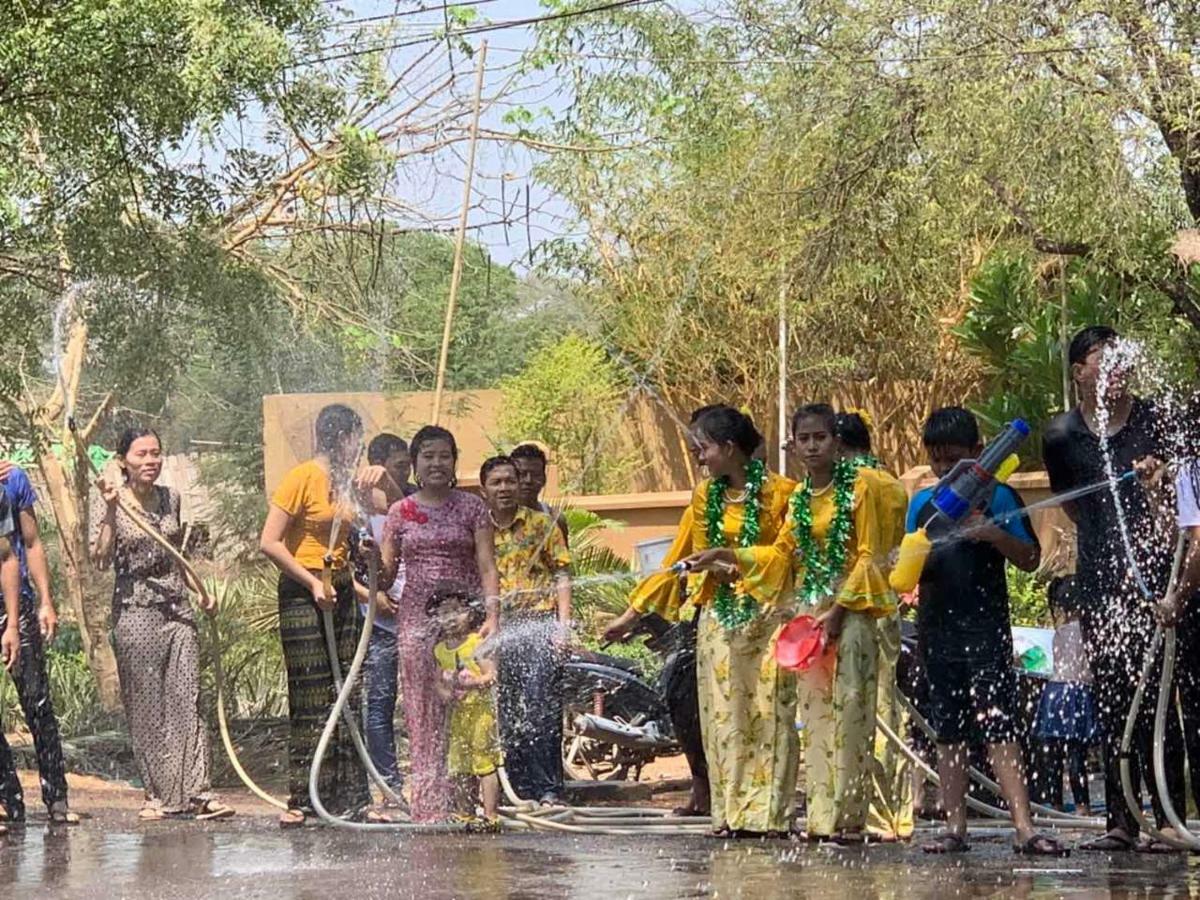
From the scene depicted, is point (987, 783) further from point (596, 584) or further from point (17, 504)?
point (596, 584)

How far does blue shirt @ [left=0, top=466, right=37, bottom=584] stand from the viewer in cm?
955

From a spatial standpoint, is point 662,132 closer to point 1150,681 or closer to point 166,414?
point 166,414

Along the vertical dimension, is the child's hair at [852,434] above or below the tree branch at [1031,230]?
below

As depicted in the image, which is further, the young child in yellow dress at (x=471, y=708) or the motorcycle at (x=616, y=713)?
the motorcycle at (x=616, y=713)

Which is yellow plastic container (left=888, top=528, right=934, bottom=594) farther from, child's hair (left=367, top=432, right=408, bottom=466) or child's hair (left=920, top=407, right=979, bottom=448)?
child's hair (left=367, top=432, right=408, bottom=466)

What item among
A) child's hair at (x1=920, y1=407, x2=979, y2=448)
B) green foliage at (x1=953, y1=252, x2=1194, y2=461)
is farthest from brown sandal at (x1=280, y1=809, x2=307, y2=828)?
green foliage at (x1=953, y1=252, x2=1194, y2=461)

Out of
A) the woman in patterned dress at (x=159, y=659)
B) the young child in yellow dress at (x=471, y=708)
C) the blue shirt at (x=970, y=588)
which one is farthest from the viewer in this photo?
the woman in patterned dress at (x=159, y=659)

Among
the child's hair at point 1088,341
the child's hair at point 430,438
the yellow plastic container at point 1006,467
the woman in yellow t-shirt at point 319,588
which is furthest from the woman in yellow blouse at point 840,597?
the woman in yellow t-shirt at point 319,588

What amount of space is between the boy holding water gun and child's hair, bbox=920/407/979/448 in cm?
26

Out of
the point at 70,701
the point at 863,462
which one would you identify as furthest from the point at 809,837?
the point at 70,701

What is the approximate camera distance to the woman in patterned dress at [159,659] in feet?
32.4

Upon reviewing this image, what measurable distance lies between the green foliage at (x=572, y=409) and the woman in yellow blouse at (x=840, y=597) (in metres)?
11.7

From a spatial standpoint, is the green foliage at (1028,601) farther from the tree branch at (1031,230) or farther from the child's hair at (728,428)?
the child's hair at (728,428)

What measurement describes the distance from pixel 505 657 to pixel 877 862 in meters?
2.33
